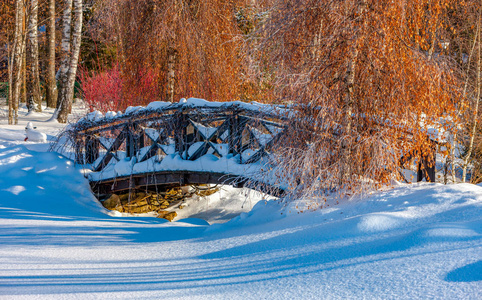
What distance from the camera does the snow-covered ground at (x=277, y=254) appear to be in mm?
2838

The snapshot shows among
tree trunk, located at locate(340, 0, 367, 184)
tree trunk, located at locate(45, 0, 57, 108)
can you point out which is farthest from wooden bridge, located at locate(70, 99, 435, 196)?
tree trunk, located at locate(45, 0, 57, 108)

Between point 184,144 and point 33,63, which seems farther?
point 33,63

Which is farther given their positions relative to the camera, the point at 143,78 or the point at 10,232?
the point at 143,78

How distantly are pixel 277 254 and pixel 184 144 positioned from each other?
3.95 meters

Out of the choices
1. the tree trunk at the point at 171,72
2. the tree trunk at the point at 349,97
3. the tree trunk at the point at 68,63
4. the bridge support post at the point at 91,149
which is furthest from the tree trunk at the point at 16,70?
the tree trunk at the point at 349,97

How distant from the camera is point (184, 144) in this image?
7.34 meters

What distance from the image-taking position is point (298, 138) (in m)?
5.12

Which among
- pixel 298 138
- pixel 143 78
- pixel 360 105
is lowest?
pixel 298 138

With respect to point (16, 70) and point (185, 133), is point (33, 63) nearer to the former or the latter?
point (16, 70)

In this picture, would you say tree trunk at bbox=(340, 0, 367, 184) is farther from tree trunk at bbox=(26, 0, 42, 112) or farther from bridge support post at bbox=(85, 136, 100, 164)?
tree trunk at bbox=(26, 0, 42, 112)

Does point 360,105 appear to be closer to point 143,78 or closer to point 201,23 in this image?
point 201,23

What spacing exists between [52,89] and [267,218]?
14.1 metres

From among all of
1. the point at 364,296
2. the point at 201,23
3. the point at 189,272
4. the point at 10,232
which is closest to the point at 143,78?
Answer: the point at 201,23

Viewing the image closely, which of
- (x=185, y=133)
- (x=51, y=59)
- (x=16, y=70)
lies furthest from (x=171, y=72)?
(x=51, y=59)
